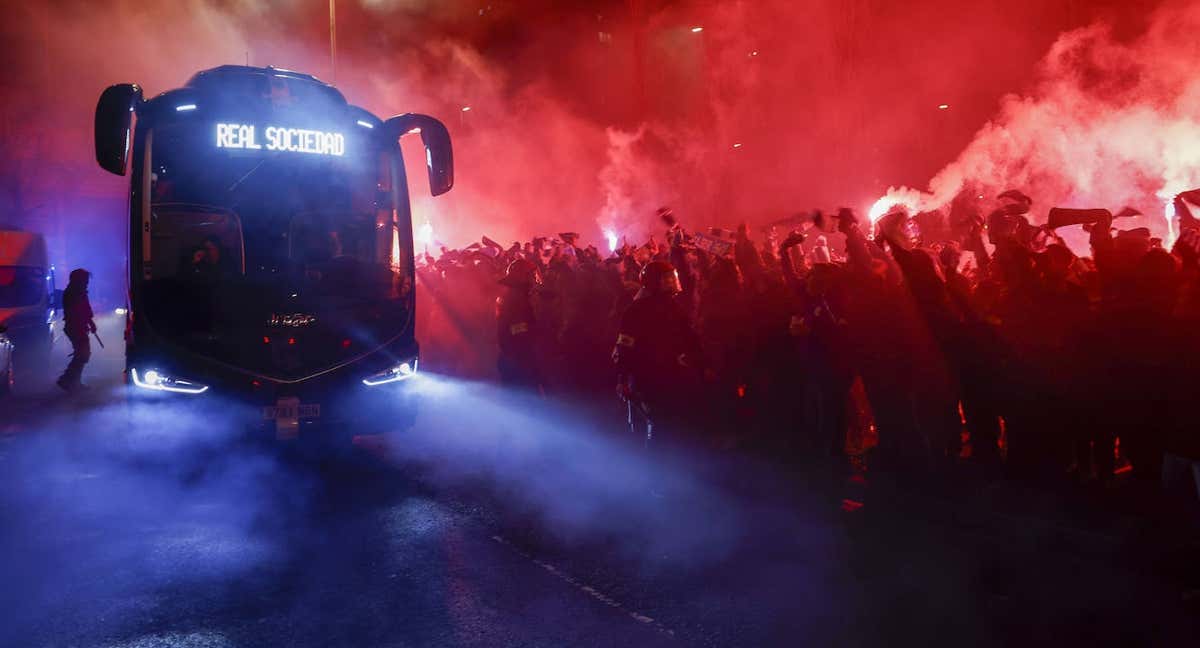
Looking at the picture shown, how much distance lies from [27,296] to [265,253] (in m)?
7.95

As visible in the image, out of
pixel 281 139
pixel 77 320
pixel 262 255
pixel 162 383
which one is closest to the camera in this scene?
pixel 162 383

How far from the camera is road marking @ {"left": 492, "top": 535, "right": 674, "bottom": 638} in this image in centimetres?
409

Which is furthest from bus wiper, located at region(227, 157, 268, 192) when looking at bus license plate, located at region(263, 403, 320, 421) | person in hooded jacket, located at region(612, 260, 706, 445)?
person in hooded jacket, located at region(612, 260, 706, 445)

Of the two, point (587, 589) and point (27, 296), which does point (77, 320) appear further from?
point (587, 589)

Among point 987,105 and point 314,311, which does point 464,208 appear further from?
point 314,311

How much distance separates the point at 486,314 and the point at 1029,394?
980cm

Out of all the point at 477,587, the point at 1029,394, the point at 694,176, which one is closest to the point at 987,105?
the point at 694,176

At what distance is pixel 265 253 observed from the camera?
23.5 feet

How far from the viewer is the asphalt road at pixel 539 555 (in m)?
4.06

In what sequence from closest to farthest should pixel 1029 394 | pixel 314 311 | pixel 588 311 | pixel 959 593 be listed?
pixel 959 593 → pixel 1029 394 → pixel 314 311 → pixel 588 311

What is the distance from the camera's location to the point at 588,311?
34.7 ft

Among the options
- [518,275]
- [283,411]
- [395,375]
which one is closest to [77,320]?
[518,275]

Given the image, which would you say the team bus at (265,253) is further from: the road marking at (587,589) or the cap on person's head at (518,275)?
the cap on person's head at (518,275)

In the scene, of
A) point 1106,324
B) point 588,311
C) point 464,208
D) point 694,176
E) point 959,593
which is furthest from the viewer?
point 464,208
